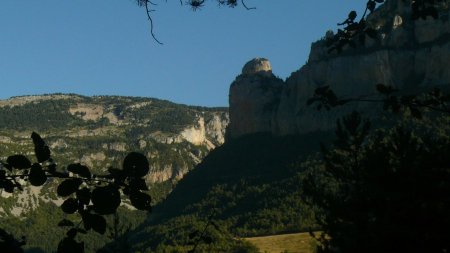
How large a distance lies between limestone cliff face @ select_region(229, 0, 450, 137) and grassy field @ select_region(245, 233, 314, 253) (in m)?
33.7

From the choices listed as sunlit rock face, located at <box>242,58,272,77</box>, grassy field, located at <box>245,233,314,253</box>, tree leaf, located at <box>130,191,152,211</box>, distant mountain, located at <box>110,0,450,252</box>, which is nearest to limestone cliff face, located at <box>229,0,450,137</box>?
distant mountain, located at <box>110,0,450,252</box>

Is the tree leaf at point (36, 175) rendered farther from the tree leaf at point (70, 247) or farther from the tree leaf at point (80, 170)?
the tree leaf at point (70, 247)

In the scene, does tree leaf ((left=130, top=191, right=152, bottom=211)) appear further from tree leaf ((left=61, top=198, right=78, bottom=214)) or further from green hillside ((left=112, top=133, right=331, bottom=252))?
green hillside ((left=112, top=133, right=331, bottom=252))

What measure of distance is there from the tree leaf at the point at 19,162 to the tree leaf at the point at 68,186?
182 mm

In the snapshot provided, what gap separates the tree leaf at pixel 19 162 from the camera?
2.90 meters

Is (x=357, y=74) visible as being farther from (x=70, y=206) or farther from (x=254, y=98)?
(x=70, y=206)

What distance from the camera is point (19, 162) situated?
291cm

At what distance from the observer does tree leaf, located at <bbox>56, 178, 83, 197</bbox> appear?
289 cm

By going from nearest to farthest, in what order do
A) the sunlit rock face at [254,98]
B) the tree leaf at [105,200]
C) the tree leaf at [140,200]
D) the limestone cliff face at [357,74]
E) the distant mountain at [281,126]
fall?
the tree leaf at [105,200], the tree leaf at [140,200], the distant mountain at [281,126], the limestone cliff face at [357,74], the sunlit rock face at [254,98]

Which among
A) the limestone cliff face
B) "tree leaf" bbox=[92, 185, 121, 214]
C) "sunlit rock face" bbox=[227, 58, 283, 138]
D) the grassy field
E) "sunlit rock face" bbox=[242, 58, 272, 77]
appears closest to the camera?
"tree leaf" bbox=[92, 185, 121, 214]

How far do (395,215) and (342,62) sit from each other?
11149cm

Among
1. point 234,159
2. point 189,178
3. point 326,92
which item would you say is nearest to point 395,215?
point 326,92

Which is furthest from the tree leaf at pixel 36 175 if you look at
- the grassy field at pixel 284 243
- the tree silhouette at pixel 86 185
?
the grassy field at pixel 284 243

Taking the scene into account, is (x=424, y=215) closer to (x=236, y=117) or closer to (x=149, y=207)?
(x=149, y=207)
